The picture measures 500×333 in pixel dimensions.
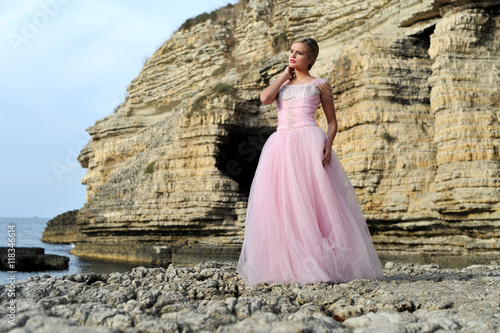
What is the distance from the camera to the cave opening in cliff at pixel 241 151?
16.8m

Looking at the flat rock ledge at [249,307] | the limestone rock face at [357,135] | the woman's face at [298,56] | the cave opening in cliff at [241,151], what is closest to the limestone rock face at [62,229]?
the limestone rock face at [357,135]

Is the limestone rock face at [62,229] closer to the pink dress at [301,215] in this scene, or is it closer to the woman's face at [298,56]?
the pink dress at [301,215]

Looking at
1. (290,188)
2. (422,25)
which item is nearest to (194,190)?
(422,25)

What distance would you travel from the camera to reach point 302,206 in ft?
13.9

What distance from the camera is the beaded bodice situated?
4.55 meters

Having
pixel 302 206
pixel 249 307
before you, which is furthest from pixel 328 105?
pixel 249 307

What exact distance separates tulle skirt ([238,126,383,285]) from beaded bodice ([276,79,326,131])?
9 cm

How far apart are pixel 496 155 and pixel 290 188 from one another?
7.16 meters

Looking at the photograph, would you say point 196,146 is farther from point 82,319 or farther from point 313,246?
point 82,319

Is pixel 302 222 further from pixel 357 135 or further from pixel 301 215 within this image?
pixel 357 135

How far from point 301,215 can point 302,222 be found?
0.21 ft

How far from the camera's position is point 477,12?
1123 cm

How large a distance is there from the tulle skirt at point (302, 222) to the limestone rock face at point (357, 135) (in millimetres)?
6103

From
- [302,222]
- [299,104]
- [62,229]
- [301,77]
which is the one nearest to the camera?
[302,222]
